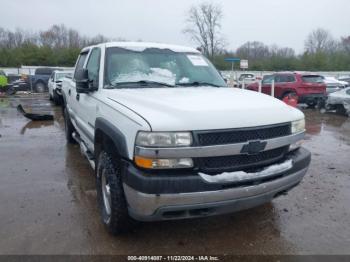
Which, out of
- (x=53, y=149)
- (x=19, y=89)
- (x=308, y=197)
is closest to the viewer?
(x=308, y=197)

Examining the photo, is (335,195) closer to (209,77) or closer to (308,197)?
(308,197)

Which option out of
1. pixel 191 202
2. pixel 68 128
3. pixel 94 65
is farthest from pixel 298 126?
pixel 68 128

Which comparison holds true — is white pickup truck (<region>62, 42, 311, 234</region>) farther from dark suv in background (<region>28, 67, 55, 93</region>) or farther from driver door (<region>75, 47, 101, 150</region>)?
dark suv in background (<region>28, 67, 55, 93</region>)

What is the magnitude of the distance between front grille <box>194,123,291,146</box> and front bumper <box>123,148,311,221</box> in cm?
31

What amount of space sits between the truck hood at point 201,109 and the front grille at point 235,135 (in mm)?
44

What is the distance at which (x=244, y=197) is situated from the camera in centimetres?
303

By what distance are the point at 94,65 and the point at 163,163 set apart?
7.94 feet

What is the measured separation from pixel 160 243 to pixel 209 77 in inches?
89.5

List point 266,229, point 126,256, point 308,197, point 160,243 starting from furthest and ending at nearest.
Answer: point 308,197
point 266,229
point 160,243
point 126,256

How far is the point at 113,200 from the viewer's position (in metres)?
3.22

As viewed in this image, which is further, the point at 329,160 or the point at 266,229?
the point at 329,160

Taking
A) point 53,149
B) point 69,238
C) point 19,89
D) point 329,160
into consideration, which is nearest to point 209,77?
point 69,238

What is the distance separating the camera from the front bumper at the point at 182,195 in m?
2.79

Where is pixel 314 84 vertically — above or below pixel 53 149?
above
